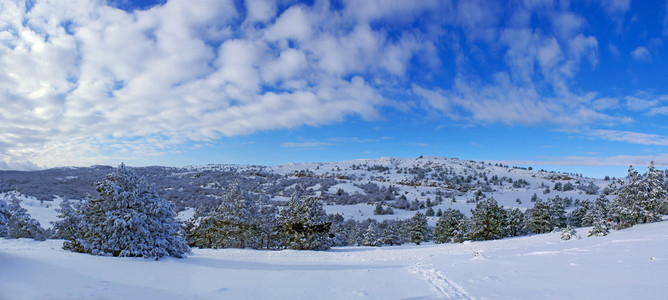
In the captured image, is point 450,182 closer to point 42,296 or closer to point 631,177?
point 631,177

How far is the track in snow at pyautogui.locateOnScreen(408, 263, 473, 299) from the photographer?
9134mm

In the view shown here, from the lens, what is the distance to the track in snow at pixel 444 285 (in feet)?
30.0

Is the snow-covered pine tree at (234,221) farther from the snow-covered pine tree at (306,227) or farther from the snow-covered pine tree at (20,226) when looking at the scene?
the snow-covered pine tree at (20,226)

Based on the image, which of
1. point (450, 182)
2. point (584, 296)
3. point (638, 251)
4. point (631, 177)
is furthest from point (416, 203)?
point (584, 296)

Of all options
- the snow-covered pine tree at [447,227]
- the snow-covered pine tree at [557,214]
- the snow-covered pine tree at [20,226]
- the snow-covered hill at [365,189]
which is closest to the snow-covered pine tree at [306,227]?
the snow-covered pine tree at [447,227]

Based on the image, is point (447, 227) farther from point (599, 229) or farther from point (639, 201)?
point (639, 201)

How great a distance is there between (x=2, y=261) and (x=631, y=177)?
41392mm

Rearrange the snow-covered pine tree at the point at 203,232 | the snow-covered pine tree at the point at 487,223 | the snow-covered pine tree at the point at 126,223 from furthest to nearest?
the snow-covered pine tree at the point at 487,223, the snow-covered pine tree at the point at 203,232, the snow-covered pine tree at the point at 126,223

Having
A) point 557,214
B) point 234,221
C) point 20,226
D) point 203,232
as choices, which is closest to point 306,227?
point 234,221

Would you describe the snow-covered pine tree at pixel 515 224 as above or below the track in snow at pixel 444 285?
below

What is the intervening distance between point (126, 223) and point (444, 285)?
1621 centimetres

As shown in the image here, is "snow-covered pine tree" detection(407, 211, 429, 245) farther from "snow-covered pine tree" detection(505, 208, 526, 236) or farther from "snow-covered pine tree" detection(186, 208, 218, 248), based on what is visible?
"snow-covered pine tree" detection(186, 208, 218, 248)

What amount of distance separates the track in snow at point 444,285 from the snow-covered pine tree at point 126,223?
46.7ft

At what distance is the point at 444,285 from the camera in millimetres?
10656
